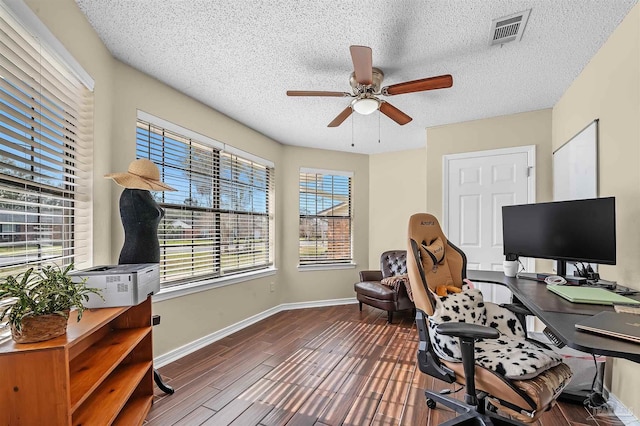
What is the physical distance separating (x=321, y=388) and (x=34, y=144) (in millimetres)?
2382

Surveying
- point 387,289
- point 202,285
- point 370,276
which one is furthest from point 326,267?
point 202,285

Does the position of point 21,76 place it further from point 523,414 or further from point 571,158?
point 571,158

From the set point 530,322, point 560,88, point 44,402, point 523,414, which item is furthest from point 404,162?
point 44,402

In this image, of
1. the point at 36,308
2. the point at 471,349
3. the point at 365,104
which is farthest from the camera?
the point at 365,104

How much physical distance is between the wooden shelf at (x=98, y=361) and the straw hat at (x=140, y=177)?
94 centimetres

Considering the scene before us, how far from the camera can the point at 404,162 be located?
4.92 metres

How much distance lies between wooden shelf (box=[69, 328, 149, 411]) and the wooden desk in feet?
6.00

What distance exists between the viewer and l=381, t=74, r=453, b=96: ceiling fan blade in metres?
2.02

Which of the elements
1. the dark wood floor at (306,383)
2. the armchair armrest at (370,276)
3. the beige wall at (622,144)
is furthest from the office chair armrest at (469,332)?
the armchair armrest at (370,276)

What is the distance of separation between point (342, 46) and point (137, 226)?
6.17ft

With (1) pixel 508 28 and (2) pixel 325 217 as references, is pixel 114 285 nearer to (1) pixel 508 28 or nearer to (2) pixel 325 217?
(1) pixel 508 28

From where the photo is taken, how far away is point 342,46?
6.92 ft

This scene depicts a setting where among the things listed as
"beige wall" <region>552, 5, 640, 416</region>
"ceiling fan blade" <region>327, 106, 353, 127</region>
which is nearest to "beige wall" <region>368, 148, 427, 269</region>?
"ceiling fan blade" <region>327, 106, 353, 127</region>

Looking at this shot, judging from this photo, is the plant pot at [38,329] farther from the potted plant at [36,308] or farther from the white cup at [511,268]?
the white cup at [511,268]
